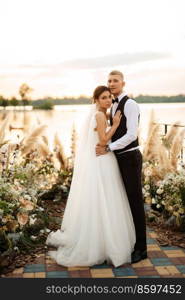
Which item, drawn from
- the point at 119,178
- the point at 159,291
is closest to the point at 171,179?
the point at 119,178

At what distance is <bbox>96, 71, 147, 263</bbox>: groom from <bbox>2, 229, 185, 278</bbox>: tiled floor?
18cm

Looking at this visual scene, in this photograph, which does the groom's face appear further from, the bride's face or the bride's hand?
the bride's hand

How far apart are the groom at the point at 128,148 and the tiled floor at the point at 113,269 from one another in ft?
0.58

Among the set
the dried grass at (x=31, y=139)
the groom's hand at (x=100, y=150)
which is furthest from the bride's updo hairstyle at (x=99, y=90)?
the dried grass at (x=31, y=139)

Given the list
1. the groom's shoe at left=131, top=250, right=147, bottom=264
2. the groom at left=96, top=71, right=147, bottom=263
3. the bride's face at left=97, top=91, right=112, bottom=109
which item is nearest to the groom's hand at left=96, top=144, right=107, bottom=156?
the groom at left=96, top=71, right=147, bottom=263

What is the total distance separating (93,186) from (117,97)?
0.88 metres

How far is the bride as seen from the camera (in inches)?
179

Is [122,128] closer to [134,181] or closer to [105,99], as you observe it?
[105,99]

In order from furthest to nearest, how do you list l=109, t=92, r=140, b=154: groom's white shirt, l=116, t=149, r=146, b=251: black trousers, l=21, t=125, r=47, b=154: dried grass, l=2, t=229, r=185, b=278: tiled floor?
l=21, t=125, r=47, b=154: dried grass → l=116, t=149, r=146, b=251: black trousers → l=109, t=92, r=140, b=154: groom's white shirt → l=2, t=229, r=185, b=278: tiled floor

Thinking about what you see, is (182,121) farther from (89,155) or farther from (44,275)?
(44,275)

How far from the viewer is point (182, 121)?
7059 mm

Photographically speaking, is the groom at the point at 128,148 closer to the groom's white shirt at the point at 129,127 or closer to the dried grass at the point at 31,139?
the groom's white shirt at the point at 129,127

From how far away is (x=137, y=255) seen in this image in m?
4.68

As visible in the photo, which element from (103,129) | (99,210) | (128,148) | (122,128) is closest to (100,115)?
(103,129)
